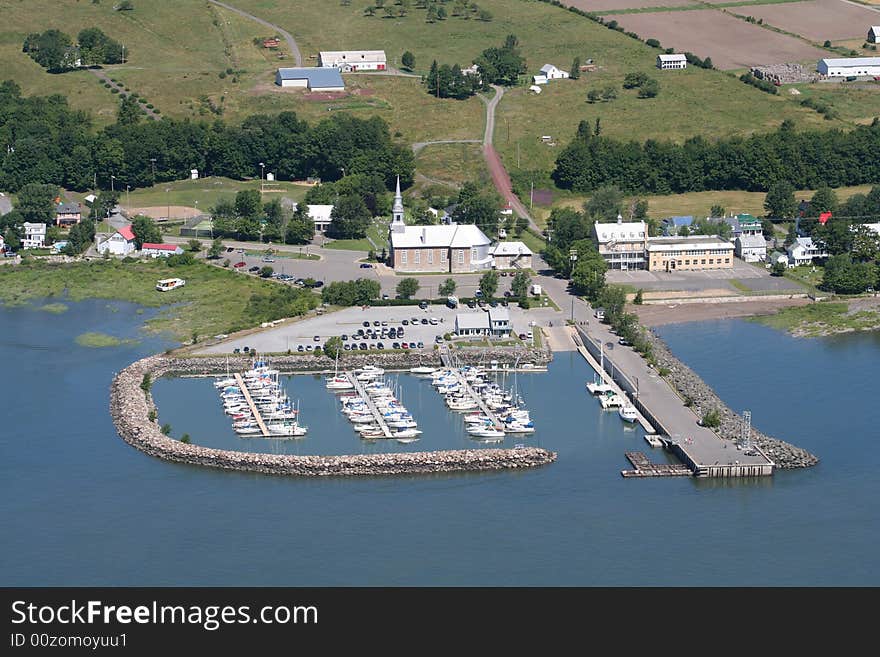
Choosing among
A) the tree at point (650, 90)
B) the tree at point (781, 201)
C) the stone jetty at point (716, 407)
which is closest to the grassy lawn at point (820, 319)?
the stone jetty at point (716, 407)

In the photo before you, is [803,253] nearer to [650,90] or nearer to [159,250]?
[650,90]

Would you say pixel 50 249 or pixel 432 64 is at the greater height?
pixel 432 64

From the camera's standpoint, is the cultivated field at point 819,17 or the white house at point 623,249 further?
the cultivated field at point 819,17

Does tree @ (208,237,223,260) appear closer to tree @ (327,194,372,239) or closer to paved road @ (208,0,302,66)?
tree @ (327,194,372,239)

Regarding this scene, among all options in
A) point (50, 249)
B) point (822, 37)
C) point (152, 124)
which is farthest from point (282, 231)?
point (822, 37)

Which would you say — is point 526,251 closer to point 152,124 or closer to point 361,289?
point 361,289

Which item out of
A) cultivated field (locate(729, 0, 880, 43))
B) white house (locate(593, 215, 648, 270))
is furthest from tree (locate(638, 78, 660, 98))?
white house (locate(593, 215, 648, 270))

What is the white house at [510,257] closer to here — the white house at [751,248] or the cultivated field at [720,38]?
the white house at [751,248]
